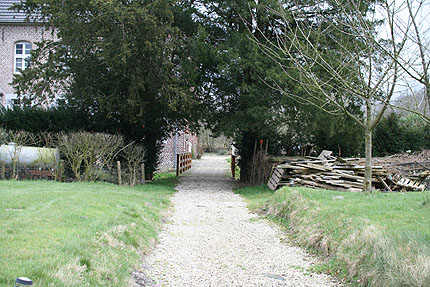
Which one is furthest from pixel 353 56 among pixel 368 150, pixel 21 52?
pixel 21 52

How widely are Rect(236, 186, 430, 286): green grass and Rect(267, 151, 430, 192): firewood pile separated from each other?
116 inches

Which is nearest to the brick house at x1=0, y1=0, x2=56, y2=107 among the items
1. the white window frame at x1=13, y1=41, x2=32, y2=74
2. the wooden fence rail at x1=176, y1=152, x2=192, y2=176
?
the white window frame at x1=13, y1=41, x2=32, y2=74

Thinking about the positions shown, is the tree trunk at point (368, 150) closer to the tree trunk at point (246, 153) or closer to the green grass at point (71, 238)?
the green grass at point (71, 238)

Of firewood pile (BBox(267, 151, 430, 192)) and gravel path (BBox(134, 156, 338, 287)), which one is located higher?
firewood pile (BBox(267, 151, 430, 192))

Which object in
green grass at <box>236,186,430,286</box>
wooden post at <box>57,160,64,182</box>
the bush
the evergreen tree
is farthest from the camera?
the evergreen tree

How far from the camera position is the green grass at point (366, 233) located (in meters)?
4.91

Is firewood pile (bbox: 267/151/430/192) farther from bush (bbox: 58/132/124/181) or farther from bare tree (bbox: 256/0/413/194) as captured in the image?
bush (bbox: 58/132/124/181)

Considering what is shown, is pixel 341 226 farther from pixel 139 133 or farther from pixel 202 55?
pixel 139 133

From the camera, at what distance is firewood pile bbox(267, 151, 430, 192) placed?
14045 mm

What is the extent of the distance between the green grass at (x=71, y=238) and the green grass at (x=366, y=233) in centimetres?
295

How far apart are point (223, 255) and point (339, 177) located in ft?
26.8

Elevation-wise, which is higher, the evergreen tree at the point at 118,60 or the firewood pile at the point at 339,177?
the evergreen tree at the point at 118,60

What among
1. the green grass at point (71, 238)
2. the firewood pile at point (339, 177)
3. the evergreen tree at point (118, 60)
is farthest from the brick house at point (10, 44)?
the green grass at point (71, 238)

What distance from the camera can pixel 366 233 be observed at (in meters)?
6.05
